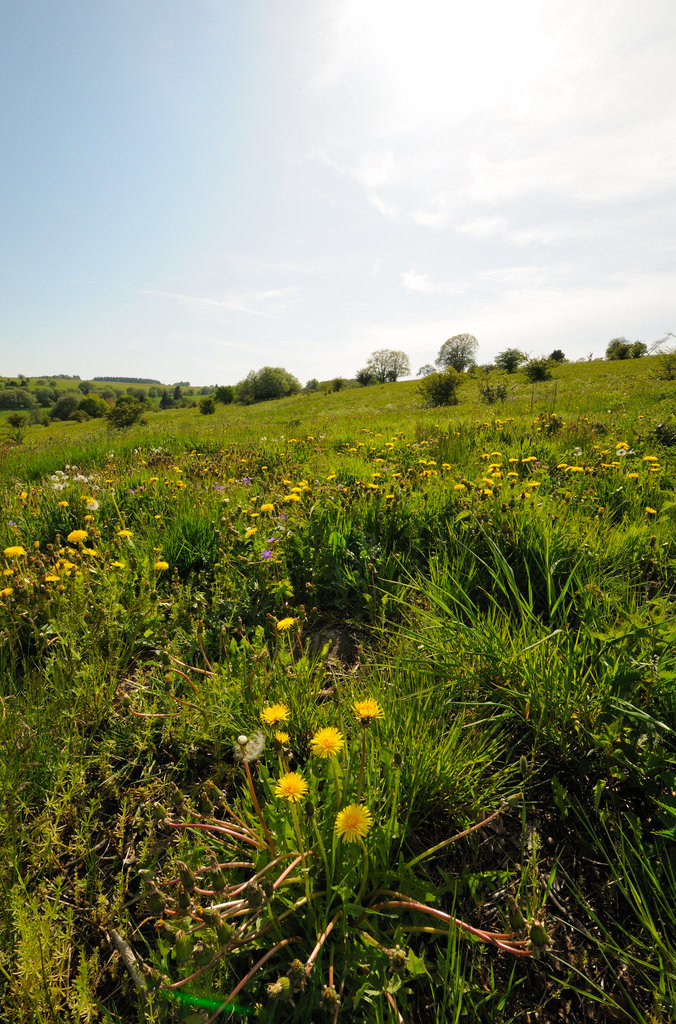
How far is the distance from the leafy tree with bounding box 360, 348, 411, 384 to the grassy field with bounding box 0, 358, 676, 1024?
7266 centimetres

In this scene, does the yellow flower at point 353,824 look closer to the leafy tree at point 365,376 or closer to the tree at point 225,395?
the tree at point 225,395

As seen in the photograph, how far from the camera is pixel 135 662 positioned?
2.37 metres

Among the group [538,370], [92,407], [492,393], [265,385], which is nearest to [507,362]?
[538,370]

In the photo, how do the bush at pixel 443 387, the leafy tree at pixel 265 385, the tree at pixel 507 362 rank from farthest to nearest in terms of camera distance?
the leafy tree at pixel 265 385, the tree at pixel 507 362, the bush at pixel 443 387

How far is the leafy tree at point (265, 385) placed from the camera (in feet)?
181

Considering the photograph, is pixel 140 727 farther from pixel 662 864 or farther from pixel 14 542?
pixel 14 542

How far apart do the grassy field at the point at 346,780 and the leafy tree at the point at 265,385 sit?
177 ft

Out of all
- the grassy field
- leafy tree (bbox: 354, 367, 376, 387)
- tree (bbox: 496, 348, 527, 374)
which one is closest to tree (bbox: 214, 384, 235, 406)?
leafy tree (bbox: 354, 367, 376, 387)

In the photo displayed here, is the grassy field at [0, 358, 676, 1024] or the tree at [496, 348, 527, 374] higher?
the tree at [496, 348, 527, 374]

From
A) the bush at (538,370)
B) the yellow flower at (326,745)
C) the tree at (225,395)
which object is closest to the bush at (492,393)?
the bush at (538,370)

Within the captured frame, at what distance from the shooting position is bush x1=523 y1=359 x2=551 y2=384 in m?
23.9

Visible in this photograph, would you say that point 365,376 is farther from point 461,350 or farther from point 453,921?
point 453,921

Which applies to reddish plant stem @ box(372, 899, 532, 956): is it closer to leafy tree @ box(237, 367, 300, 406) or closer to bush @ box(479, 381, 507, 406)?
bush @ box(479, 381, 507, 406)

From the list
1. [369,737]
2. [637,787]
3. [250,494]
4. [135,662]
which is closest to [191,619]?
[135,662]
